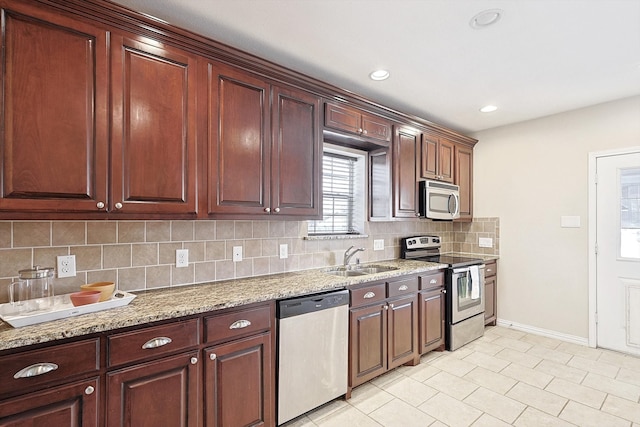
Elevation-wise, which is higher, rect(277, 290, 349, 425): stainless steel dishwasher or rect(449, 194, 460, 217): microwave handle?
rect(449, 194, 460, 217): microwave handle

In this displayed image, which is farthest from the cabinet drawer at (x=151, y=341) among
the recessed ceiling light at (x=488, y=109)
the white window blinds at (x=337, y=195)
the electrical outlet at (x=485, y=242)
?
the electrical outlet at (x=485, y=242)

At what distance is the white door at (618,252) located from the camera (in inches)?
125

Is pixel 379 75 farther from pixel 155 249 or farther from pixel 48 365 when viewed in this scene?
pixel 48 365

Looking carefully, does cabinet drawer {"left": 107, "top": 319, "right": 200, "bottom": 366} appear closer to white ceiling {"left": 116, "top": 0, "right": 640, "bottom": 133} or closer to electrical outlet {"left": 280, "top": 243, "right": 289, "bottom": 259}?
electrical outlet {"left": 280, "top": 243, "right": 289, "bottom": 259}

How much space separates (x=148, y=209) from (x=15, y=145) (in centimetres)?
61

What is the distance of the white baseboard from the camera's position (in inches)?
138

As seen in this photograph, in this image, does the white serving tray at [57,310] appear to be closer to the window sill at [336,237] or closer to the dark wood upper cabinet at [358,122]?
the window sill at [336,237]

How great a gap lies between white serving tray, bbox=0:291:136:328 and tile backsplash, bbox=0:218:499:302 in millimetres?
212

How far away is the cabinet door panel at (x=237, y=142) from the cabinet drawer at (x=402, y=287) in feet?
4.28

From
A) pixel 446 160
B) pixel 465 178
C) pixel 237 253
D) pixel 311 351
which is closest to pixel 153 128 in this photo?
pixel 237 253

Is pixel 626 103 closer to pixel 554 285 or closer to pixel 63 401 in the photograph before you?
pixel 554 285

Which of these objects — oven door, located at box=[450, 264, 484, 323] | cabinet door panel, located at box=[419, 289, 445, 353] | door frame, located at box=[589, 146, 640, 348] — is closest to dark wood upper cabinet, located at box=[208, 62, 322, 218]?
cabinet door panel, located at box=[419, 289, 445, 353]

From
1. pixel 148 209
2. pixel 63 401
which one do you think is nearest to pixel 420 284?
pixel 148 209

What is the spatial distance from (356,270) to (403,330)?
0.67 meters
